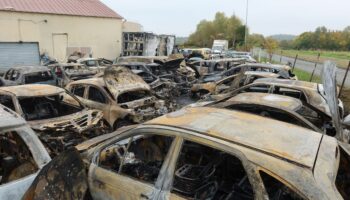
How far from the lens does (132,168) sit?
4102mm

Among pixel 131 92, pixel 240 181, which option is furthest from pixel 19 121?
pixel 131 92

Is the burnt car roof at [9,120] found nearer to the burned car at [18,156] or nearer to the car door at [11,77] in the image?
the burned car at [18,156]

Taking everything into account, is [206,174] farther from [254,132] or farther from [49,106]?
[49,106]

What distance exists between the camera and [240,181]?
3.91 metres

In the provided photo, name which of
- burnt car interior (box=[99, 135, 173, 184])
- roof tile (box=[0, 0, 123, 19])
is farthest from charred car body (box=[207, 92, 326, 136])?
roof tile (box=[0, 0, 123, 19])

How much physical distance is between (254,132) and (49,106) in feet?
18.8

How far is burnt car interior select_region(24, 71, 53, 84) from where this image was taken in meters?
12.6

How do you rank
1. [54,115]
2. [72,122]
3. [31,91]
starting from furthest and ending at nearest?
1. [54,115]
2. [31,91]
3. [72,122]

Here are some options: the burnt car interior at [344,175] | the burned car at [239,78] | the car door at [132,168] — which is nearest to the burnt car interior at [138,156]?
the car door at [132,168]

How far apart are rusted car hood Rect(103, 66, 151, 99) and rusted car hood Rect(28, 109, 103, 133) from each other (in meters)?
1.15

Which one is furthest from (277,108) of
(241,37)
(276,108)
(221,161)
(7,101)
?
(241,37)

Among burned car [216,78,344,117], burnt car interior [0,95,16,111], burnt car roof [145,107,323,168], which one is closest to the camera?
burnt car roof [145,107,323,168]

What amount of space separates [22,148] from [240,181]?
10.2 ft

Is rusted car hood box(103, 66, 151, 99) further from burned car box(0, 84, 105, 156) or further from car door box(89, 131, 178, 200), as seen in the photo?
car door box(89, 131, 178, 200)
